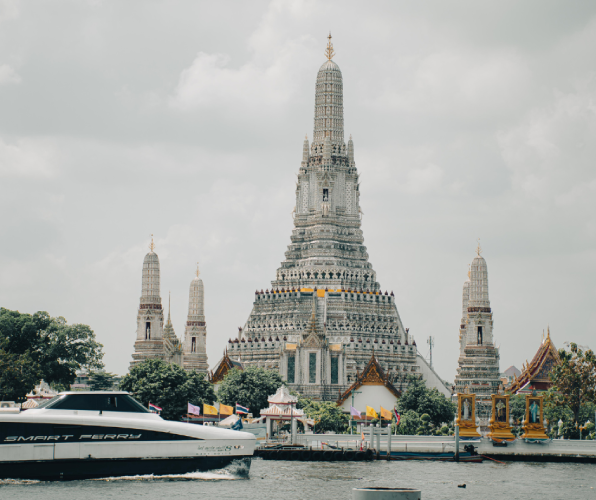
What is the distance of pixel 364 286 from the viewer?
396 ft

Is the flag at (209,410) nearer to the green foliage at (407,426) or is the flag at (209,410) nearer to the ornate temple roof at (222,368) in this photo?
the green foliage at (407,426)

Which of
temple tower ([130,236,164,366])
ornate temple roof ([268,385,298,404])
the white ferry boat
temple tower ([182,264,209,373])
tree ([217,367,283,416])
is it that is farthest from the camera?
temple tower ([182,264,209,373])

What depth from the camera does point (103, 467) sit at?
52125mm

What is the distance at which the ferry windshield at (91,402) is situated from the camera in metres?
52.6

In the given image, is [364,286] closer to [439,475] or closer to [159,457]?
[439,475]

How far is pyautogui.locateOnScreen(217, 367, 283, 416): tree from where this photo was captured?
94750mm

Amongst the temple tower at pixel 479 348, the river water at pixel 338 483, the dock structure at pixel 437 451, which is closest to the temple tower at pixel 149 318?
the temple tower at pixel 479 348

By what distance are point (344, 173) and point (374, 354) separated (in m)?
21.7

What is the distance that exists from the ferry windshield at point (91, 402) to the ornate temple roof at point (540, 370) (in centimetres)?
7087

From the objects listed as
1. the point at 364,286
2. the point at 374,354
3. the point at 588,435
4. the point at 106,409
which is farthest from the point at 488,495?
the point at 364,286

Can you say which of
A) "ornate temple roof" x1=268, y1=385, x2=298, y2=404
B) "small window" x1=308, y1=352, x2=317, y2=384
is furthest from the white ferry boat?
"small window" x1=308, y1=352, x2=317, y2=384

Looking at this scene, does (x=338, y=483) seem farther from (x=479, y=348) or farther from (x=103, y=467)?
(x=479, y=348)

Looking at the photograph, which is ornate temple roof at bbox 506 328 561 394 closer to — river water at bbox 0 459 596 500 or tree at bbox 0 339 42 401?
river water at bbox 0 459 596 500

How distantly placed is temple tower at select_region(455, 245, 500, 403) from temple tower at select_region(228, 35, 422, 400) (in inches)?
205
